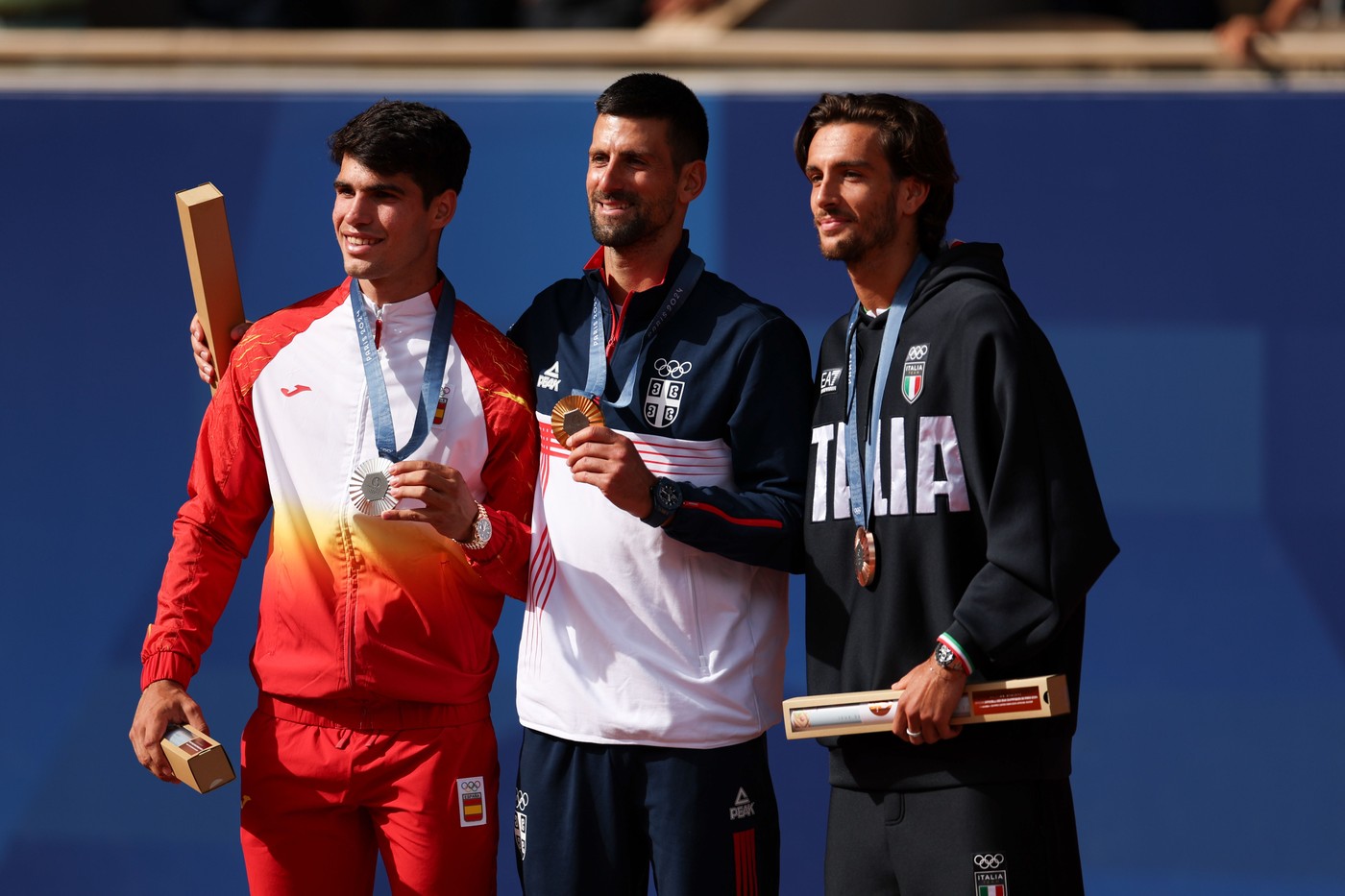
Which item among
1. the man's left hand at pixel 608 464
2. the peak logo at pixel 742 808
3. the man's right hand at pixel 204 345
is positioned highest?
the man's right hand at pixel 204 345

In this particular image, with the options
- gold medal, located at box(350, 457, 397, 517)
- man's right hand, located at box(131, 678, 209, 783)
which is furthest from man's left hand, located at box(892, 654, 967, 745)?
man's right hand, located at box(131, 678, 209, 783)

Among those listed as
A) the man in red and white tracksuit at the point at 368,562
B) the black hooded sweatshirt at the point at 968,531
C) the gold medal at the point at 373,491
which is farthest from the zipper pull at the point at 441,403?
the black hooded sweatshirt at the point at 968,531

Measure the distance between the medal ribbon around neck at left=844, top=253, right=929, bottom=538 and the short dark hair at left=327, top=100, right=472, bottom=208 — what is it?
0.82 m

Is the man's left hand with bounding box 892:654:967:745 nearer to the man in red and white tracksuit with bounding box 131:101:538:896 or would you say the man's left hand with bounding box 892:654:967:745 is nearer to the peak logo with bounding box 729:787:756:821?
the peak logo with bounding box 729:787:756:821

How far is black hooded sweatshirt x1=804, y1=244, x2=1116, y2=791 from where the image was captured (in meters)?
2.31

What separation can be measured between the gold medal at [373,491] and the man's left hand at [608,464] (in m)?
0.32

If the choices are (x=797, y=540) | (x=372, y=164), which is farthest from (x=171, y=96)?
(x=797, y=540)

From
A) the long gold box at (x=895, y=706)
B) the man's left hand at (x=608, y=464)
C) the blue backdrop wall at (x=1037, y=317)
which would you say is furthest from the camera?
the blue backdrop wall at (x=1037, y=317)

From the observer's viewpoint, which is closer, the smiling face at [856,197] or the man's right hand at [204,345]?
the smiling face at [856,197]

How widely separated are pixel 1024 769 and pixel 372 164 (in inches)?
58.5

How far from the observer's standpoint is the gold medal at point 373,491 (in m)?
2.51

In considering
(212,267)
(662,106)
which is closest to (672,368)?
(662,106)

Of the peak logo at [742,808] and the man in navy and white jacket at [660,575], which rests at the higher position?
the man in navy and white jacket at [660,575]

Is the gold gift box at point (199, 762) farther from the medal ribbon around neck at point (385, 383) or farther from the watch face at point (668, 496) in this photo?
the watch face at point (668, 496)
